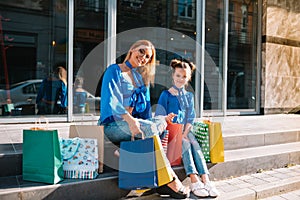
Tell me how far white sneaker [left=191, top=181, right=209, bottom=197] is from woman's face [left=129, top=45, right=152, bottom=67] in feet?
4.51

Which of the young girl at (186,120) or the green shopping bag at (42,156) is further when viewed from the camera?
the young girl at (186,120)

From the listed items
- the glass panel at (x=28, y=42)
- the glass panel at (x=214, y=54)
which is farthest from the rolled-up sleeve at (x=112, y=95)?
the glass panel at (x=28, y=42)

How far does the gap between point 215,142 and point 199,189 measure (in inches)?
24.5

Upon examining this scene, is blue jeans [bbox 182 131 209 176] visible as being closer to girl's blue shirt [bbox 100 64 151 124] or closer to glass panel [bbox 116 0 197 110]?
girl's blue shirt [bbox 100 64 151 124]

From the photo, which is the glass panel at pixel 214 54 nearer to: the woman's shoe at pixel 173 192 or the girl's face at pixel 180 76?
the girl's face at pixel 180 76

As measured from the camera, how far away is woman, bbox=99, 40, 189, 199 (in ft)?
9.18

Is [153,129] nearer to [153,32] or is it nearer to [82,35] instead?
[82,35]

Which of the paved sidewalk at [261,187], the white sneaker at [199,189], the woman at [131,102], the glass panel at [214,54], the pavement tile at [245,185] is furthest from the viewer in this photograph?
the glass panel at [214,54]

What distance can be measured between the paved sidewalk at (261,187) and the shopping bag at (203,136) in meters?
0.38

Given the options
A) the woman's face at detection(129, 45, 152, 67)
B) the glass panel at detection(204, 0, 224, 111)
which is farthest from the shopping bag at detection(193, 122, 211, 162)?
the glass panel at detection(204, 0, 224, 111)

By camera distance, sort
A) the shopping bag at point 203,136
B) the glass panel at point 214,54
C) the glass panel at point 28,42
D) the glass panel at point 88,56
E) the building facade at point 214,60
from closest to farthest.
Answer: the shopping bag at point 203,136, the building facade at point 214,60, the glass panel at point 88,56, the glass panel at point 214,54, the glass panel at point 28,42

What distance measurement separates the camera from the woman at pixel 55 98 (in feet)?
17.1

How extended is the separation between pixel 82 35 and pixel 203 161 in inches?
330

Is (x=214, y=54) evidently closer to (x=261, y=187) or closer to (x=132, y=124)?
(x=261, y=187)
